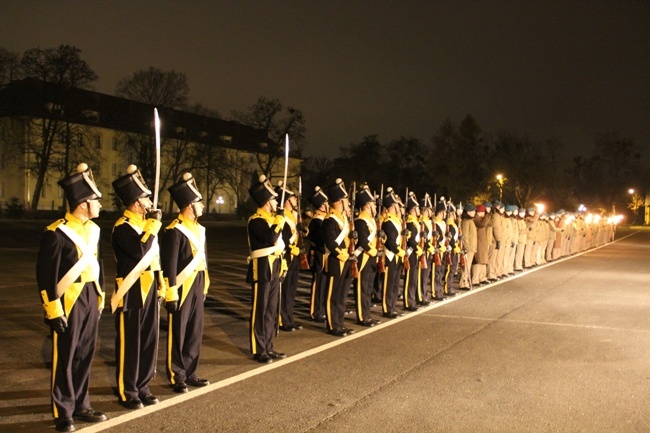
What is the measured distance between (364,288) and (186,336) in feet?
13.1

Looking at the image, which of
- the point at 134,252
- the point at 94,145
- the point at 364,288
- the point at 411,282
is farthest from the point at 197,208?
the point at 94,145

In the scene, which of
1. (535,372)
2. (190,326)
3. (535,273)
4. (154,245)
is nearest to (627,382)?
(535,372)

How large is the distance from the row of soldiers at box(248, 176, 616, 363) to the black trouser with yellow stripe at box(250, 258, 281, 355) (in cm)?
1

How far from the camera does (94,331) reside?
20.2ft

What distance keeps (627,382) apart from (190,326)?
4.65 meters

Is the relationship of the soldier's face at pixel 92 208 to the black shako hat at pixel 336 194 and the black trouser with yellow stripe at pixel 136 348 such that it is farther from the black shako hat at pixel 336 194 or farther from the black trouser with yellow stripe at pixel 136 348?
the black shako hat at pixel 336 194

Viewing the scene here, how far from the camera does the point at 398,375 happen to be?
25.4 feet

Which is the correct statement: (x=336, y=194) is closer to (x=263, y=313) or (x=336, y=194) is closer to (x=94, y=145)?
(x=263, y=313)

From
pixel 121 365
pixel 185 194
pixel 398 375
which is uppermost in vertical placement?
pixel 185 194

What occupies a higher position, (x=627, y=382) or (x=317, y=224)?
(x=317, y=224)

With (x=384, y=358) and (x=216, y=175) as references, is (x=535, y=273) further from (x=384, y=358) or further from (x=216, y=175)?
(x=216, y=175)

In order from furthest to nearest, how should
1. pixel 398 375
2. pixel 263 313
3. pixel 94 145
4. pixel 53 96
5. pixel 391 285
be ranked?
pixel 94 145
pixel 53 96
pixel 391 285
pixel 263 313
pixel 398 375

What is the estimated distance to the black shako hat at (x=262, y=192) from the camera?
27.7 feet

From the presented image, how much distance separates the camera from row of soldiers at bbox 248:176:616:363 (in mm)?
8461
